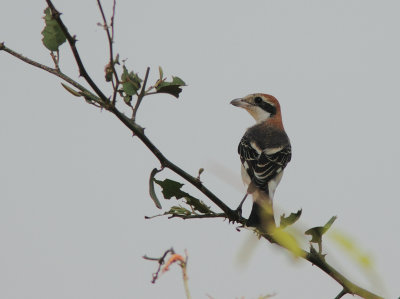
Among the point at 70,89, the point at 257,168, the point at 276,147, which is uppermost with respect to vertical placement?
the point at 276,147

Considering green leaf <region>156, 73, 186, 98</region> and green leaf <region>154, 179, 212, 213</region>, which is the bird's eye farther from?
green leaf <region>154, 179, 212, 213</region>

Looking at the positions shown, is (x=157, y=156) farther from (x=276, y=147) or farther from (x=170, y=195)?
(x=276, y=147)

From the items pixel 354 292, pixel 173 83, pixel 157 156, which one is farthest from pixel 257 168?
pixel 354 292

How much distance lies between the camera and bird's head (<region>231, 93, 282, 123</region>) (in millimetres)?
8078

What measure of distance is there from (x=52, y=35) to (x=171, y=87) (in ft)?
1.79

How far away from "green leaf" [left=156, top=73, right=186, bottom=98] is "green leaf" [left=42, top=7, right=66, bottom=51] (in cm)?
45

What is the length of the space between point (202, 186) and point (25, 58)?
2.75 feet

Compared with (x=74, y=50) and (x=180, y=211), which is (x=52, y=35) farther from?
(x=180, y=211)

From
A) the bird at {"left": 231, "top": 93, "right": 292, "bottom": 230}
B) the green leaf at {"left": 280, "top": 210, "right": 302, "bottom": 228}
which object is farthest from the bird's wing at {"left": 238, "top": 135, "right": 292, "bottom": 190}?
the green leaf at {"left": 280, "top": 210, "right": 302, "bottom": 228}

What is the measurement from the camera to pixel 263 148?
21.8 ft

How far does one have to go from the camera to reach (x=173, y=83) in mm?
2471

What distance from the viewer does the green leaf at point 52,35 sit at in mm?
2252

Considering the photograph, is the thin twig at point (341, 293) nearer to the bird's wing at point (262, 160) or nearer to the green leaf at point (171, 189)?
the green leaf at point (171, 189)

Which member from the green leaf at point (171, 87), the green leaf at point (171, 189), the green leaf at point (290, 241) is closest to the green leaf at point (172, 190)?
the green leaf at point (171, 189)
